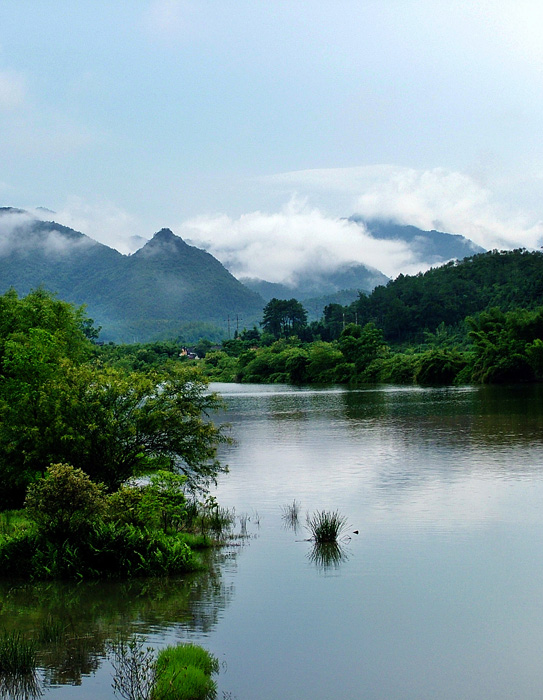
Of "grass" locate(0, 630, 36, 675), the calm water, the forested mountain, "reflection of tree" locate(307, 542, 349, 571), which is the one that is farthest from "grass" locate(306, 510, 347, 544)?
the forested mountain

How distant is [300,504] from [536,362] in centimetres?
5479

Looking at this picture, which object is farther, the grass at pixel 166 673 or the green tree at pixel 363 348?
the green tree at pixel 363 348

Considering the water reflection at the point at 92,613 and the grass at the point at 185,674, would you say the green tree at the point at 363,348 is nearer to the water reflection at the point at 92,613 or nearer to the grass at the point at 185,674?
the water reflection at the point at 92,613

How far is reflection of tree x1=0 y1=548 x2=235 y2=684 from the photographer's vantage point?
1045 centimetres

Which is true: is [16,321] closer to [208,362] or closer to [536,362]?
[536,362]

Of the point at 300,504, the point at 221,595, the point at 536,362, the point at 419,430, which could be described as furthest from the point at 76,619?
the point at 536,362

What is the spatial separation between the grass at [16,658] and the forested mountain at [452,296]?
325 feet

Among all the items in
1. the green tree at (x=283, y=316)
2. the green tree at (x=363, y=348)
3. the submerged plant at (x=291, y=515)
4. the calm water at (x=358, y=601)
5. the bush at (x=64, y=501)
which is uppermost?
the green tree at (x=283, y=316)

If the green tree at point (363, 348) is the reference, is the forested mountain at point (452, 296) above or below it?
above

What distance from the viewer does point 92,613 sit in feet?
40.1

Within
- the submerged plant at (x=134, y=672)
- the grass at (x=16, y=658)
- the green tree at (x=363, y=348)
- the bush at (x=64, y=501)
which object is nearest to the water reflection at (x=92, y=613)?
the grass at (x=16, y=658)

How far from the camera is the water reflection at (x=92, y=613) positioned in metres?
10.2

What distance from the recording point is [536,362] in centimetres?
7038

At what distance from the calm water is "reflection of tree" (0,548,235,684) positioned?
0.12 ft
